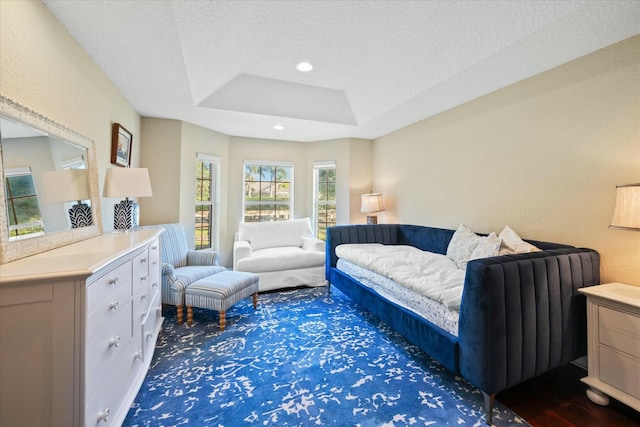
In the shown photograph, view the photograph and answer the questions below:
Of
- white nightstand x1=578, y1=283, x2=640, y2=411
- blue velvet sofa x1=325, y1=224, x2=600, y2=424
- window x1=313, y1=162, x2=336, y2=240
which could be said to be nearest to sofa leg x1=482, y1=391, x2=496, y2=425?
blue velvet sofa x1=325, y1=224, x2=600, y2=424

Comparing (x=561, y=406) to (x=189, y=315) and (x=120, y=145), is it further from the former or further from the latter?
(x=120, y=145)

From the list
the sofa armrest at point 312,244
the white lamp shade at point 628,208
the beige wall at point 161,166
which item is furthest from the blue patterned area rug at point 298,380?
the beige wall at point 161,166

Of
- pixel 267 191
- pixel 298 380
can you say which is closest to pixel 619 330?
pixel 298 380

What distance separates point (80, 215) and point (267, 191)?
3.25 meters

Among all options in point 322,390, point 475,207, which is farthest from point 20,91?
point 475,207

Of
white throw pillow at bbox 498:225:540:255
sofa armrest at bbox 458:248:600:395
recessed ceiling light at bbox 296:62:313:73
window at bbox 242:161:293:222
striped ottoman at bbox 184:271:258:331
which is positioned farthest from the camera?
window at bbox 242:161:293:222

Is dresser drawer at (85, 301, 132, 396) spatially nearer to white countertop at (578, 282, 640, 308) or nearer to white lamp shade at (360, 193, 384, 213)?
white countertop at (578, 282, 640, 308)

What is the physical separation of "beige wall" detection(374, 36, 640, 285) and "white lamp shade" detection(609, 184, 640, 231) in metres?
0.34

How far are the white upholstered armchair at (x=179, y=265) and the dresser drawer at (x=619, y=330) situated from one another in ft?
10.5

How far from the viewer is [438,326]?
1782 millimetres

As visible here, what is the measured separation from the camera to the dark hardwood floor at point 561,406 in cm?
148

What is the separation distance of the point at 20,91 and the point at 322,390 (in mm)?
2420

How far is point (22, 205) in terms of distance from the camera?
4.10 ft

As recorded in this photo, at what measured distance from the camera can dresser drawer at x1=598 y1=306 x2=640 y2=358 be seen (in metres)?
1.46
